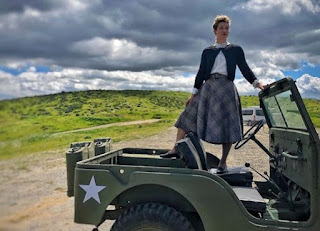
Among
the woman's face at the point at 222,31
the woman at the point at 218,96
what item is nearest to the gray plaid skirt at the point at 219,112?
the woman at the point at 218,96

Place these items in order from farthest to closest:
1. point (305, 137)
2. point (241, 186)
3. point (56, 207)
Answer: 1. point (56, 207)
2. point (241, 186)
3. point (305, 137)

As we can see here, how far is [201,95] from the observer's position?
3.99m

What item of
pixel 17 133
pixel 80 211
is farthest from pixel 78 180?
pixel 17 133

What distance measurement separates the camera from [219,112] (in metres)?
3.91

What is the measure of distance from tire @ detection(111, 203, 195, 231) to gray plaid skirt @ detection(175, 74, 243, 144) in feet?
3.51

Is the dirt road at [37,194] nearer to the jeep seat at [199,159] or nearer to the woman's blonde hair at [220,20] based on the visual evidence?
the jeep seat at [199,159]

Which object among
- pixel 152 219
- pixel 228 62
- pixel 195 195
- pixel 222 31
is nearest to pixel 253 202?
pixel 195 195

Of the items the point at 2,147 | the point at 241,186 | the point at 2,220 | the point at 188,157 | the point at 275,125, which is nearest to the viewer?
the point at 2,147

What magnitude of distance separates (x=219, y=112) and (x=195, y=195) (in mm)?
1166

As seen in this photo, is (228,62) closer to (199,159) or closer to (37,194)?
(199,159)

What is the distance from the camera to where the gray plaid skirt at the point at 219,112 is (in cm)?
390

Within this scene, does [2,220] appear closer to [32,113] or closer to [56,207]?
[32,113]

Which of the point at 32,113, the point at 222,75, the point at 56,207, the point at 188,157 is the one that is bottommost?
the point at 56,207

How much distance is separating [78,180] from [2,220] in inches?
37.9
